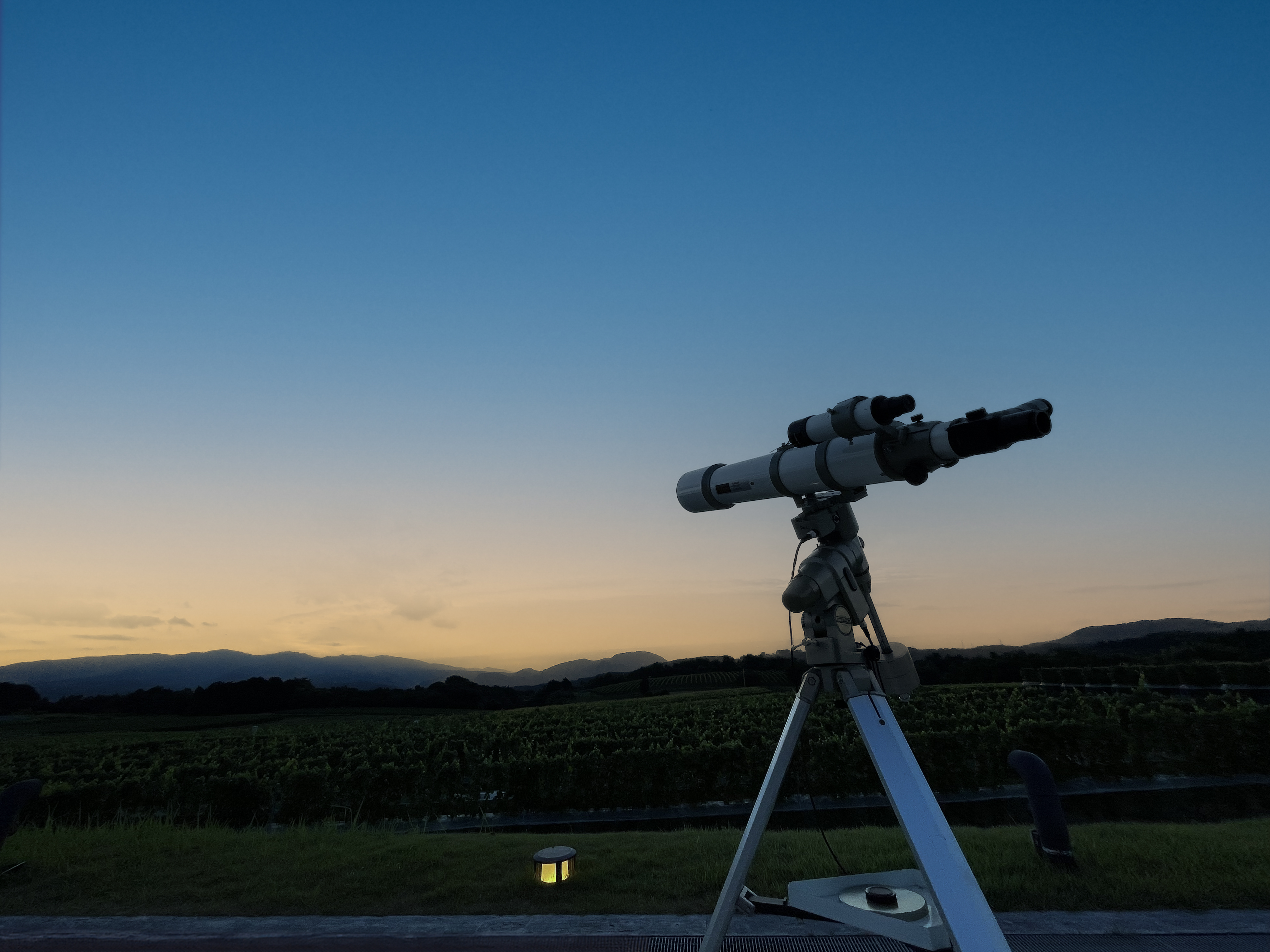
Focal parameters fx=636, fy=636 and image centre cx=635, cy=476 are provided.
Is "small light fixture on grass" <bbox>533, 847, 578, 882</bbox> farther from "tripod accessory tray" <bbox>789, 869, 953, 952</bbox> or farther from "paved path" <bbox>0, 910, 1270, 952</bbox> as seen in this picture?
"tripod accessory tray" <bbox>789, 869, 953, 952</bbox>

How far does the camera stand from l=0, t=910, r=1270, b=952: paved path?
165 inches

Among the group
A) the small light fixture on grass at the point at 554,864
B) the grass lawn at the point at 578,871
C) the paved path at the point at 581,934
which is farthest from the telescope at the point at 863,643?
the small light fixture on grass at the point at 554,864

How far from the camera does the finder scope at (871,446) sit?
2369 mm

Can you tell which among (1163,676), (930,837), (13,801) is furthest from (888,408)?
(1163,676)

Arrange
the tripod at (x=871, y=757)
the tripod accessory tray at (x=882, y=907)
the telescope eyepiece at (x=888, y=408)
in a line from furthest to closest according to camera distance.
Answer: the tripod accessory tray at (x=882, y=907), the telescope eyepiece at (x=888, y=408), the tripod at (x=871, y=757)

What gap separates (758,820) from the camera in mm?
2756

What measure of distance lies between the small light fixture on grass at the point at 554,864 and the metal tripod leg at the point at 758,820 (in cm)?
308

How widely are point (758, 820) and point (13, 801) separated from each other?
6889 millimetres

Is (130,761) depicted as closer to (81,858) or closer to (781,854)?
(81,858)

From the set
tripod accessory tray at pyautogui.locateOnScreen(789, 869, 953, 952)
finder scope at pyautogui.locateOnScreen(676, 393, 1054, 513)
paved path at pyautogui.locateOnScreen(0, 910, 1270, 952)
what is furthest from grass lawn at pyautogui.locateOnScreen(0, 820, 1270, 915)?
finder scope at pyautogui.locateOnScreen(676, 393, 1054, 513)

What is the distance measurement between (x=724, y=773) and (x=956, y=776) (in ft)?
13.5

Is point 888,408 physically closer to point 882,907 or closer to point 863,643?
point 863,643

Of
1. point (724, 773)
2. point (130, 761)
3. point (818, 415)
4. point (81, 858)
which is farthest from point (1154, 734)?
point (130, 761)

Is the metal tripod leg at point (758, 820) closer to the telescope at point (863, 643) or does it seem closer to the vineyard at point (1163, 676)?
the telescope at point (863, 643)
